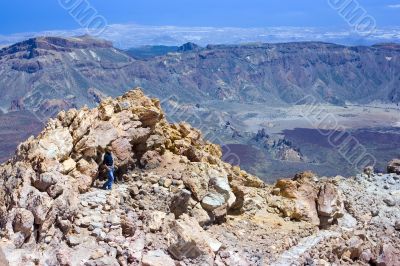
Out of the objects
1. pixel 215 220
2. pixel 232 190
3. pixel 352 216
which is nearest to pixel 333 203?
pixel 352 216

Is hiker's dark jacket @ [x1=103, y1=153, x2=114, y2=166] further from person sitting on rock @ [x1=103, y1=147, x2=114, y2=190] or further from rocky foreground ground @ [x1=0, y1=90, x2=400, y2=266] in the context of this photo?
rocky foreground ground @ [x1=0, y1=90, x2=400, y2=266]

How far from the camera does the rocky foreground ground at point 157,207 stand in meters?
13.7

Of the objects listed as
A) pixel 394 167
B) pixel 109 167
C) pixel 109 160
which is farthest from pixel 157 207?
pixel 394 167

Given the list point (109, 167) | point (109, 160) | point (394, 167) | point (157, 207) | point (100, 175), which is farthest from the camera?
point (394, 167)

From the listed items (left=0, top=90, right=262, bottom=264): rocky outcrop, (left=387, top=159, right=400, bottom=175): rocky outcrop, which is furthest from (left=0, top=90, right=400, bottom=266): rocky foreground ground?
(left=387, top=159, right=400, bottom=175): rocky outcrop

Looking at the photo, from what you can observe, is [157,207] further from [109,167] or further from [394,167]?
[394,167]

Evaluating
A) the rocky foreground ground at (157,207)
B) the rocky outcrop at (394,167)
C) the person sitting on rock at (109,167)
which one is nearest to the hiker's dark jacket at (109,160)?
the person sitting on rock at (109,167)

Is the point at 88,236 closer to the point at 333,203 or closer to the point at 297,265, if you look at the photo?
the point at 297,265

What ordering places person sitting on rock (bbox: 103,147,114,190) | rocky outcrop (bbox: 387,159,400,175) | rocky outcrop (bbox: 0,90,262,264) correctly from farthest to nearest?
rocky outcrop (bbox: 387,159,400,175)
person sitting on rock (bbox: 103,147,114,190)
rocky outcrop (bbox: 0,90,262,264)

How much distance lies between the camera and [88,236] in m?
14.2

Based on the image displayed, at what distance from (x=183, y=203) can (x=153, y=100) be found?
6924 mm

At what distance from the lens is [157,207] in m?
17.0

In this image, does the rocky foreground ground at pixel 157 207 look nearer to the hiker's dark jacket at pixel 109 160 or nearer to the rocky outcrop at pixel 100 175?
the rocky outcrop at pixel 100 175

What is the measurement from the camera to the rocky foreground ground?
541 inches
